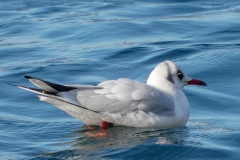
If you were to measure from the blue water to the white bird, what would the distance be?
6.6 inches

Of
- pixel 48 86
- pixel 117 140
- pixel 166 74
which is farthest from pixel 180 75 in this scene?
pixel 48 86

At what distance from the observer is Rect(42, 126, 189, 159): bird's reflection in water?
27.8ft

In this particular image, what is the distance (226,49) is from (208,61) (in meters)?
1.06

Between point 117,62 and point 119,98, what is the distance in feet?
15.4

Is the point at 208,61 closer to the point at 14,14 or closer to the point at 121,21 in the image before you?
the point at 121,21

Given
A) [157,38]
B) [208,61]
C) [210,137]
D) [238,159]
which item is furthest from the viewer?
[157,38]

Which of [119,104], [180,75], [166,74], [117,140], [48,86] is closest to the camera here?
[48,86]

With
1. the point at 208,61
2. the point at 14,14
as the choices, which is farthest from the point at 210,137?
the point at 14,14

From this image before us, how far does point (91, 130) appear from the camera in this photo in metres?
9.62

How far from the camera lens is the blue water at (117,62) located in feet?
28.9

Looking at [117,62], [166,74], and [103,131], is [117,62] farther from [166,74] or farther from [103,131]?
[103,131]

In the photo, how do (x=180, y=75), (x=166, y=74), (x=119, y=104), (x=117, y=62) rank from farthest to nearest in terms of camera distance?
(x=117, y=62), (x=180, y=75), (x=166, y=74), (x=119, y=104)

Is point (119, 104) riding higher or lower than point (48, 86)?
lower

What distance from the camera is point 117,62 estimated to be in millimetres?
13867
